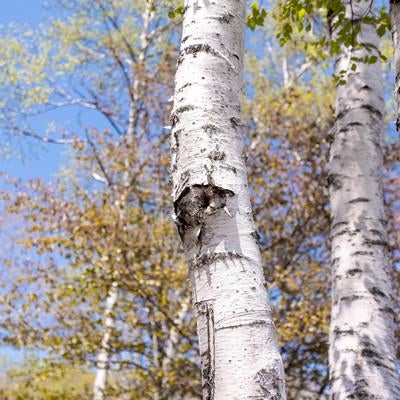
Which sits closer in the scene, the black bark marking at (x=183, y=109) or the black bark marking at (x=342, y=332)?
the black bark marking at (x=183, y=109)

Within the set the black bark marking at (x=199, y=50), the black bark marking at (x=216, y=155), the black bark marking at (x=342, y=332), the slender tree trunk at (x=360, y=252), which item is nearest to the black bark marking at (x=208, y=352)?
the black bark marking at (x=216, y=155)

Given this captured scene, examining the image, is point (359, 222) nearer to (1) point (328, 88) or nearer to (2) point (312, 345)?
(2) point (312, 345)

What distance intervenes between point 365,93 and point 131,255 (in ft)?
12.9

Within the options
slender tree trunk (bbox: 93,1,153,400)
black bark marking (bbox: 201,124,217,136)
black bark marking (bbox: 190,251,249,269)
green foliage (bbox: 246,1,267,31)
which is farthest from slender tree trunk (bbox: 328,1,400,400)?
slender tree trunk (bbox: 93,1,153,400)

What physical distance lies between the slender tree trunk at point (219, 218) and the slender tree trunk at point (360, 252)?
3.90 ft

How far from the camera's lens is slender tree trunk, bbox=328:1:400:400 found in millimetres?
2256

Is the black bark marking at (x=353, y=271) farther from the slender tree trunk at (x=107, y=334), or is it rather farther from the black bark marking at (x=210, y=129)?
the slender tree trunk at (x=107, y=334)

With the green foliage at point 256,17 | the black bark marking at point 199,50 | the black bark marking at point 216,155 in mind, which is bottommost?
the black bark marking at point 216,155

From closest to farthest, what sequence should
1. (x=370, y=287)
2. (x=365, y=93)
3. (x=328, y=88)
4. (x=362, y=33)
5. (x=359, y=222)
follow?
1. (x=370, y=287)
2. (x=359, y=222)
3. (x=365, y=93)
4. (x=362, y=33)
5. (x=328, y=88)

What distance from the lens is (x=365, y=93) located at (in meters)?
3.08

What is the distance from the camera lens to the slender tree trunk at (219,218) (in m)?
1.21

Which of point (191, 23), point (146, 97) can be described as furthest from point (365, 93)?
point (146, 97)

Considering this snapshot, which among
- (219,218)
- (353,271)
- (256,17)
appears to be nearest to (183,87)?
(219,218)

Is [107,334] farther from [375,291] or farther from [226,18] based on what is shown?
[226,18]
